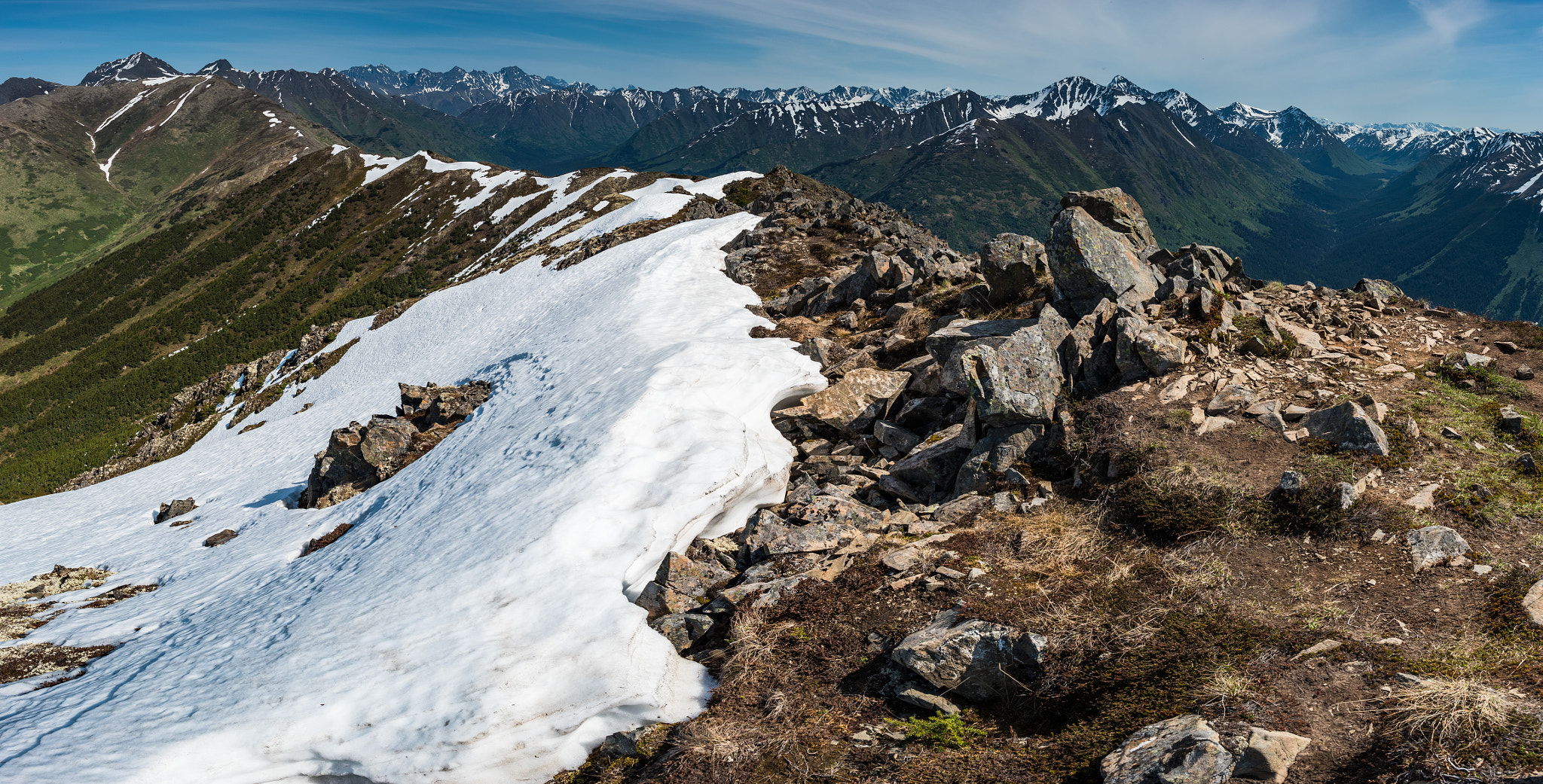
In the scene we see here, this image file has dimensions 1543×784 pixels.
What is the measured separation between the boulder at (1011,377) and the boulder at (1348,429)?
4796 mm

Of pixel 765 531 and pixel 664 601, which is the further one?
pixel 765 531

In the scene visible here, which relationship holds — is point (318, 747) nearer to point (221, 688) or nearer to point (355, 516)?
point (221, 688)

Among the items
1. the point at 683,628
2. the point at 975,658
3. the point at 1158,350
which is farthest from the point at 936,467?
the point at 683,628

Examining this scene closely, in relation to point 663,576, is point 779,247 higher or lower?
higher

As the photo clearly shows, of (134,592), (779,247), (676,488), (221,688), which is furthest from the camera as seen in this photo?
(779,247)

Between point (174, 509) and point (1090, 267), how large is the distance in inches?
1641

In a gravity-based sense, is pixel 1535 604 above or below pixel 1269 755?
above

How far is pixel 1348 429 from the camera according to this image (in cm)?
1170

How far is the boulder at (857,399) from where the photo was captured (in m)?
17.7

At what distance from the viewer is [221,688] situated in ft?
38.4

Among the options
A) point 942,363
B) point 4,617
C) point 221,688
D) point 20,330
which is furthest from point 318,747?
point 20,330

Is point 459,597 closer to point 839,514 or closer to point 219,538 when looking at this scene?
point 839,514

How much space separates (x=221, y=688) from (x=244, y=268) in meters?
177

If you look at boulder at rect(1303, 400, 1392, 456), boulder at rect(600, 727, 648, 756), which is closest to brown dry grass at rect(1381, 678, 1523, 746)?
boulder at rect(1303, 400, 1392, 456)
